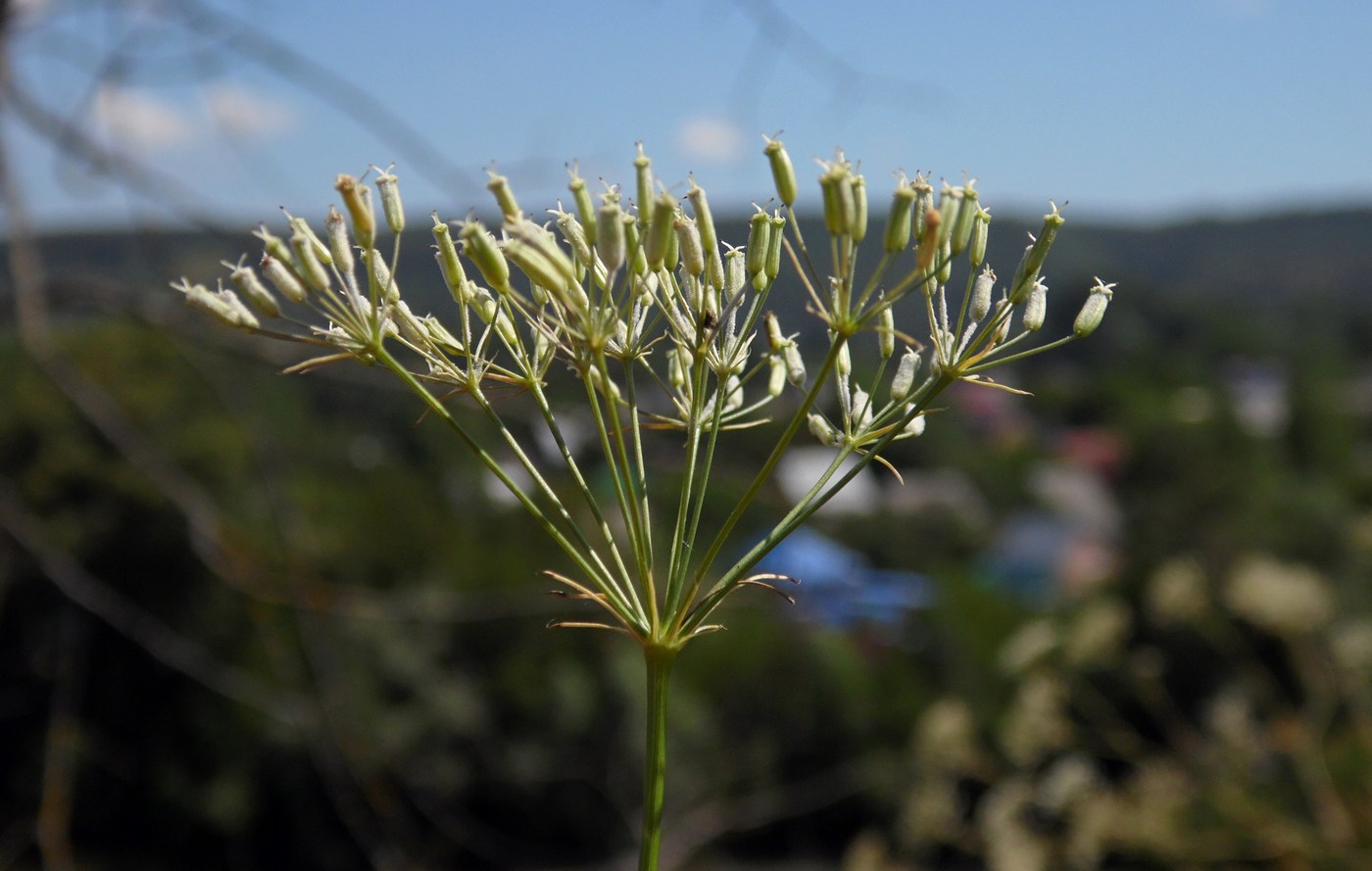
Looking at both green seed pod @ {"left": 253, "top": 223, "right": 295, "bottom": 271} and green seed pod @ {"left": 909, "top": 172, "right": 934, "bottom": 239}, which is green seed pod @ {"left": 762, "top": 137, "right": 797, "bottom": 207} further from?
green seed pod @ {"left": 253, "top": 223, "right": 295, "bottom": 271}

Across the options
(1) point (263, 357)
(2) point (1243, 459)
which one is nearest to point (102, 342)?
(1) point (263, 357)

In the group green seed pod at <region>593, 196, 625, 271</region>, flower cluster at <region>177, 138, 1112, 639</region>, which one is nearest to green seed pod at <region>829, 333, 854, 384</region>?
flower cluster at <region>177, 138, 1112, 639</region>

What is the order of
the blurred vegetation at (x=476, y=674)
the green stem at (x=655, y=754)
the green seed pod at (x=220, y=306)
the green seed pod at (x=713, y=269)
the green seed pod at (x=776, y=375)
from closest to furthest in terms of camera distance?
the green stem at (x=655, y=754), the green seed pod at (x=220, y=306), the green seed pod at (x=713, y=269), the green seed pod at (x=776, y=375), the blurred vegetation at (x=476, y=674)

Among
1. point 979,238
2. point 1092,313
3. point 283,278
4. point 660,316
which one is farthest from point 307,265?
point 1092,313

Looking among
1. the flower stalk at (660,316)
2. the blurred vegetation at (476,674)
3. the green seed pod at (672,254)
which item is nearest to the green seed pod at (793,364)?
the flower stalk at (660,316)

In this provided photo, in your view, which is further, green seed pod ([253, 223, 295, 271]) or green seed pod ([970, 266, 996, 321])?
green seed pod ([970, 266, 996, 321])

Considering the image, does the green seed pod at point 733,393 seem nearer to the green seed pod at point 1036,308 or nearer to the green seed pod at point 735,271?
the green seed pod at point 735,271

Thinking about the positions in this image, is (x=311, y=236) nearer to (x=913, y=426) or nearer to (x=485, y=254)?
(x=485, y=254)
